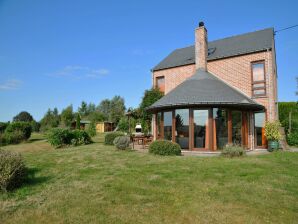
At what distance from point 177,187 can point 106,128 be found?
51218 millimetres

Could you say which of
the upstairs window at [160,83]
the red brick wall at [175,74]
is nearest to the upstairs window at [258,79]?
the red brick wall at [175,74]

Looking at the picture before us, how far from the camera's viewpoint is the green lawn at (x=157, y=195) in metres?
4.93

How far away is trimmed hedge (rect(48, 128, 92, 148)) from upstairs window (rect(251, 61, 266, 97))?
1454 cm

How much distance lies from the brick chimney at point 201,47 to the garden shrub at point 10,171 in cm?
1603

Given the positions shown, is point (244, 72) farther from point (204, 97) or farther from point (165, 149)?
point (165, 149)

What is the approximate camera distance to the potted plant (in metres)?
15.7

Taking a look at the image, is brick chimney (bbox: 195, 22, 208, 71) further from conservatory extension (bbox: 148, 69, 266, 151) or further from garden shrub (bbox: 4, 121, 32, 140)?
garden shrub (bbox: 4, 121, 32, 140)

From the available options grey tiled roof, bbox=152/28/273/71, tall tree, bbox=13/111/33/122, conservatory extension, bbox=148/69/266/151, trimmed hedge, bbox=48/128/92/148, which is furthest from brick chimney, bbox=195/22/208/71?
tall tree, bbox=13/111/33/122

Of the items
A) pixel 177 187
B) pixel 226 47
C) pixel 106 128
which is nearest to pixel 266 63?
pixel 226 47

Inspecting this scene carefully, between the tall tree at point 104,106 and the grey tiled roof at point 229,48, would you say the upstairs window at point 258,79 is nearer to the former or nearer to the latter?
the grey tiled roof at point 229,48

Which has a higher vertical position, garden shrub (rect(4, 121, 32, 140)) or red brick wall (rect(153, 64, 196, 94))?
red brick wall (rect(153, 64, 196, 94))

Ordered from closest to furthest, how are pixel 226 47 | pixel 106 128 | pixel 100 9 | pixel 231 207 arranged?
1. pixel 231 207
2. pixel 100 9
3. pixel 226 47
4. pixel 106 128

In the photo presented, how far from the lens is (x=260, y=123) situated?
17891mm

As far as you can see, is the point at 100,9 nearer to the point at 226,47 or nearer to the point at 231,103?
the point at 231,103
